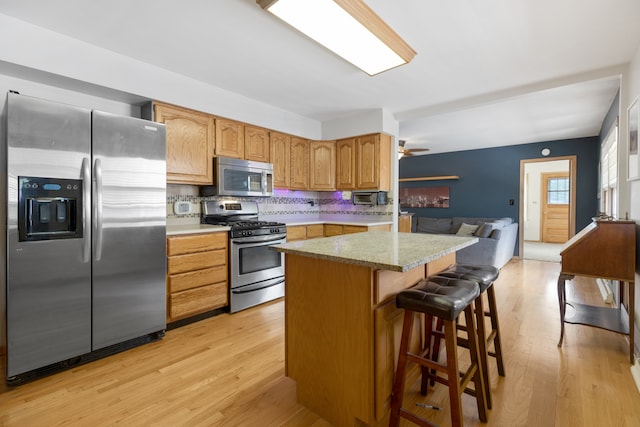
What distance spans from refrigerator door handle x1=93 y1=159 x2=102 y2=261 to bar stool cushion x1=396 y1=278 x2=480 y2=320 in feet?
7.01

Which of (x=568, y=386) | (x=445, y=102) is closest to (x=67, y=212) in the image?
(x=568, y=386)

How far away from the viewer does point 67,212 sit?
212 cm

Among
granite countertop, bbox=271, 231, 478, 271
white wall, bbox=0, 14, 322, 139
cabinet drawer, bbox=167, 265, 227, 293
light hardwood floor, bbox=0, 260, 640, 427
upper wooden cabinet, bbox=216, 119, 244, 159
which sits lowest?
light hardwood floor, bbox=0, 260, 640, 427

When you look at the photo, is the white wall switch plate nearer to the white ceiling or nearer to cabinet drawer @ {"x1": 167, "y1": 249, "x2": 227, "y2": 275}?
cabinet drawer @ {"x1": 167, "y1": 249, "x2": 227, "y2": 275}

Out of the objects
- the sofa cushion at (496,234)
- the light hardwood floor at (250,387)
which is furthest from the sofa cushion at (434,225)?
the light hardwood floor at (250,387)

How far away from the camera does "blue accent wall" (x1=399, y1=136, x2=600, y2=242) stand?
221 inches

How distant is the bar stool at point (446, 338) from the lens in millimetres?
1365

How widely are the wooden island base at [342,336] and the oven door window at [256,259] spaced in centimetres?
157

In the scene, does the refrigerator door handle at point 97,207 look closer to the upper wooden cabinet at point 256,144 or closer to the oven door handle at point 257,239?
the oven door handle at point 257,239

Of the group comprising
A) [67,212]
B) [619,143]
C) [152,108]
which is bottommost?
[67,212]

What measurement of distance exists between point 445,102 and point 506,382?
10.3ft

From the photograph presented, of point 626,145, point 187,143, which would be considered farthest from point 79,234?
point 626,145

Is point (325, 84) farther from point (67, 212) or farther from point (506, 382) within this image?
point (506, 382)

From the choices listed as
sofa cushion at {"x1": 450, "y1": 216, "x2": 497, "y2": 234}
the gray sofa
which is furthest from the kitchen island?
sofa cushion at {"x1": 450, "y1": 216, "x2": 497, "y2": 234}
